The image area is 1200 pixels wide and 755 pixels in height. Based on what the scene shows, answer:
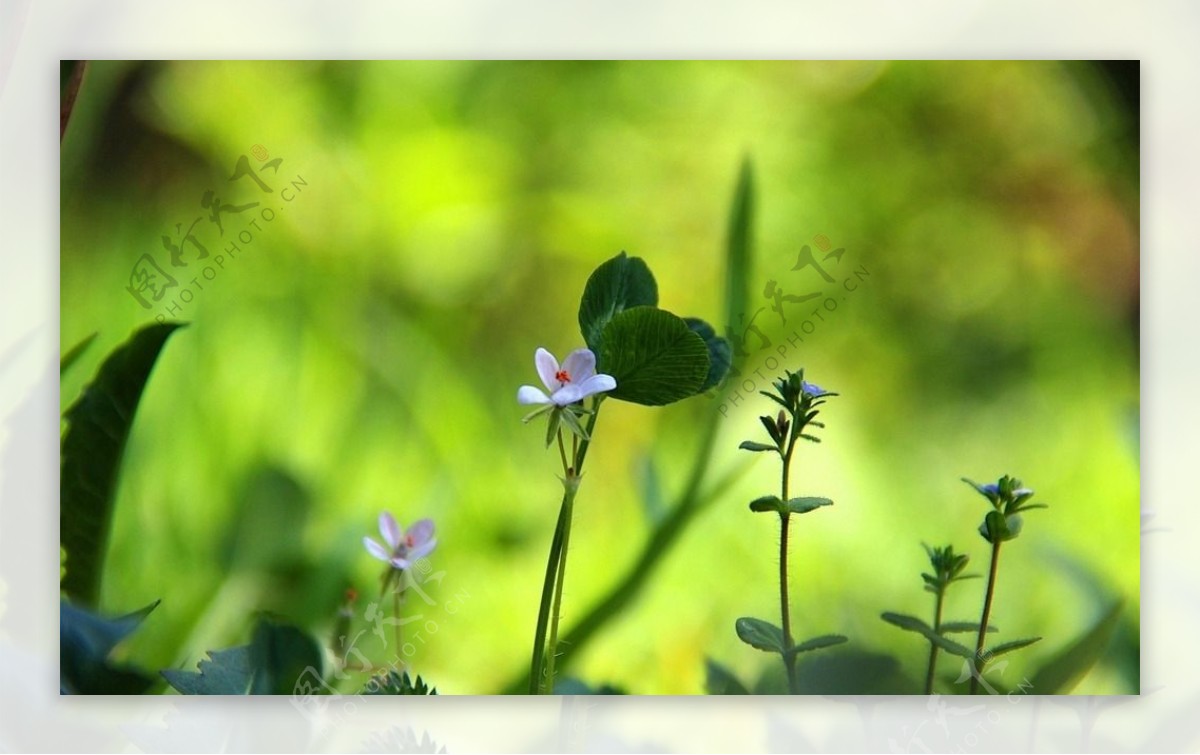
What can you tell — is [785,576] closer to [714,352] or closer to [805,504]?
[805,504]

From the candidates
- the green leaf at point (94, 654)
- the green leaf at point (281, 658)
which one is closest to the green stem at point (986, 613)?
the green leaf at point (281, 658)

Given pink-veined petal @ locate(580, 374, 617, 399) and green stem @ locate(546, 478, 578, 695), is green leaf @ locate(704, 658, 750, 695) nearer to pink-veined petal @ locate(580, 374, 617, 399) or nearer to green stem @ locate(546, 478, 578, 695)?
green stem @ locate(546, 478, 578, 695)

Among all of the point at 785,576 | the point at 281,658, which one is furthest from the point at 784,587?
the point at 281,658

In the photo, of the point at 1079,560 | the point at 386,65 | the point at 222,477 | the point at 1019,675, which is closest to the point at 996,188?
the point at 1079,560

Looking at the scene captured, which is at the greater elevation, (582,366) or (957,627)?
(582,366)

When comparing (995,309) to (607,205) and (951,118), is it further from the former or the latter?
(607,205)

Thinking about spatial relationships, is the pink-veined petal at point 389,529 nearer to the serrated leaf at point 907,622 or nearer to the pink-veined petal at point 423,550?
the pink-veined petal at point 423,550

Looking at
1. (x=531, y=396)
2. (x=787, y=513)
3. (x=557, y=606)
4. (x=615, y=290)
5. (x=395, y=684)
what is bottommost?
(x=395, y=684)
